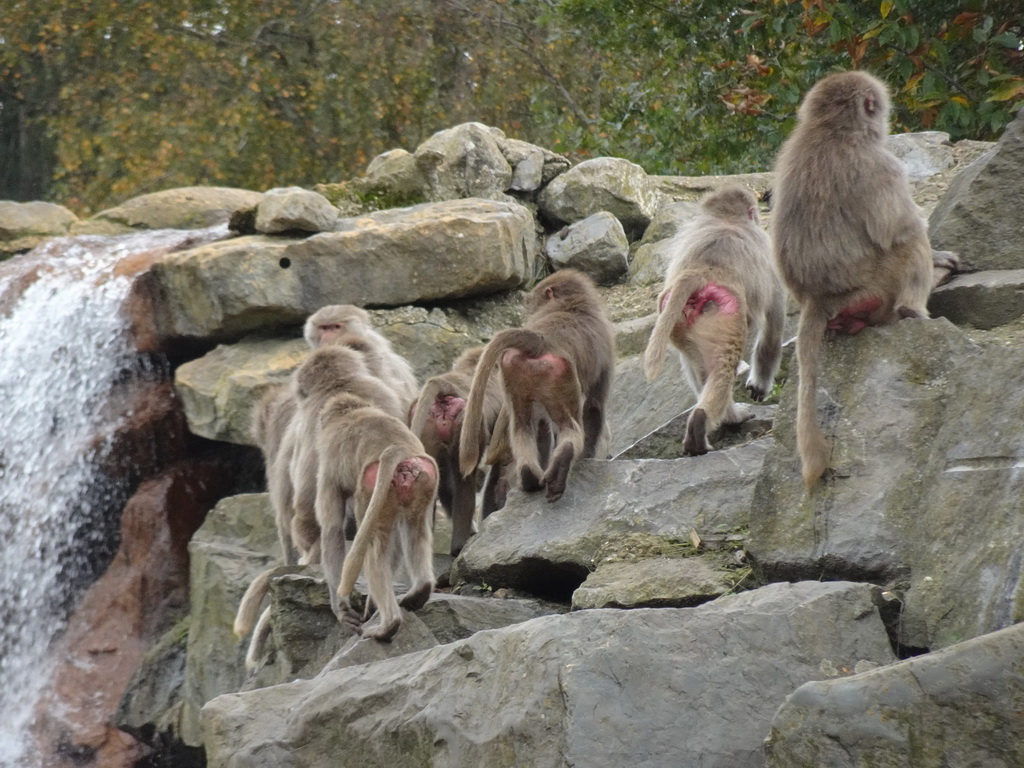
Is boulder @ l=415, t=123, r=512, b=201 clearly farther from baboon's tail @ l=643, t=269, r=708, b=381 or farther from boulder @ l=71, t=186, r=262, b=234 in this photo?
baboon's tail @ l=643, t=269, r=708, b=381

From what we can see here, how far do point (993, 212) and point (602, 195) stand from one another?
5.44 meters

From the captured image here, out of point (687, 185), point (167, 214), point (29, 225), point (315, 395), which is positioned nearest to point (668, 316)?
point (315, 395)

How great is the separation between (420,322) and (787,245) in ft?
15.8

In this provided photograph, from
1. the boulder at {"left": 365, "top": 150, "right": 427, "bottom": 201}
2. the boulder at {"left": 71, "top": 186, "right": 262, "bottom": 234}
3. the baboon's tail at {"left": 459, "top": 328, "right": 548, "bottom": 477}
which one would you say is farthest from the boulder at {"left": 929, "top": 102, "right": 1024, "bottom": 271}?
the boulder at {"left": 71, "top": 186, "right": 262, "bottom": 234}

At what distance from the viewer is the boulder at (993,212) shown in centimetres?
660

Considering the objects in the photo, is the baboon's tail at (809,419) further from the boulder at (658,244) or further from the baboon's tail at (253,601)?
the boulder at (658,244)

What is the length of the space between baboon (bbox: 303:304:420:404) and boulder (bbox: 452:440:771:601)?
1.86m

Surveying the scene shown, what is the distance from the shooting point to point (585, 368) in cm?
685

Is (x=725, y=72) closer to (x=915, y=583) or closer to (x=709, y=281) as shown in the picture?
(x=709, y=281)

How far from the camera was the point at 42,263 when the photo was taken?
38.7 ft

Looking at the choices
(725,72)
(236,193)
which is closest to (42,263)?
(236,193)

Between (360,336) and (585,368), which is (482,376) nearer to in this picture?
(585,368)

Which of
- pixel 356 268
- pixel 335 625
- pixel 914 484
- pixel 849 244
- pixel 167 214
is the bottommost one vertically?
pixel 167 214

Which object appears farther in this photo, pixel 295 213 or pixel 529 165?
pixel 529 165
